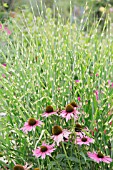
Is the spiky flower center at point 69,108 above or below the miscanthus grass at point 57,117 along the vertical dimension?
above

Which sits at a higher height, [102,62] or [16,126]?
[102,62]

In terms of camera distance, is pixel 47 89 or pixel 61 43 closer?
pixel 47 89

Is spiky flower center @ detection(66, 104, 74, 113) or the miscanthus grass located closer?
spiky flower center @ detection(66, 104, 74, 113)

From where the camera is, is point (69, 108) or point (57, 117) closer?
point (69, 108)

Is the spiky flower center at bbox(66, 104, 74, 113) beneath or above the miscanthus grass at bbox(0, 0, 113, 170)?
above

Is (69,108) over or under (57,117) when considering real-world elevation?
over

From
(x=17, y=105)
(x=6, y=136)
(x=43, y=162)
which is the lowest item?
(x=43, y=162)

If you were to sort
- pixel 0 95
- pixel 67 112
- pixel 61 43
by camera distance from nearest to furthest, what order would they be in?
pixel 67 112 < pixel 0 95 < pixel 61 43

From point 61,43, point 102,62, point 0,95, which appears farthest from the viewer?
point 61,43

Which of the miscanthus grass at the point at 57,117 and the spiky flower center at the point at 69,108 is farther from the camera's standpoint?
the miscanthus grass at the point at 57,117

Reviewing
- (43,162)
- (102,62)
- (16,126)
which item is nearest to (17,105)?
(16,126)

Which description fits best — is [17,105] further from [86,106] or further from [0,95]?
[86,106]
